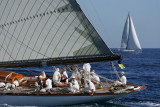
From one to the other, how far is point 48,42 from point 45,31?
87 centimetres

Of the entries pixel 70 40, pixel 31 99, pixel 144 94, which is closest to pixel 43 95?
pixel 31 99

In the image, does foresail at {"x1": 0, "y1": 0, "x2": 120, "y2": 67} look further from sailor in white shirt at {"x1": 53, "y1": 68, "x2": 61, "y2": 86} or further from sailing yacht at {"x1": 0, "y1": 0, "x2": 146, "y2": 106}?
sailor in white shirt at {"x1": 53, "y1": 68, "x2": 61, "y2": 86}

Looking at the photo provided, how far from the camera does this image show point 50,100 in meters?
22.1

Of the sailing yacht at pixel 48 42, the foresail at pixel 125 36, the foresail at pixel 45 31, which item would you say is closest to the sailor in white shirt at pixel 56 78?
the sailing yacht at pixel 48 42

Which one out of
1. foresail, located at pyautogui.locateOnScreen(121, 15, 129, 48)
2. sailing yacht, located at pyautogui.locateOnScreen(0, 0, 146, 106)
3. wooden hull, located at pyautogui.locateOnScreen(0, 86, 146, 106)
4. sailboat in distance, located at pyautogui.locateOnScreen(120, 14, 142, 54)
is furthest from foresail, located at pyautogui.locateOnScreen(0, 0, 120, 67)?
foresail, located at pyautogui.locateOnScreen(121, 15, 129, 48)

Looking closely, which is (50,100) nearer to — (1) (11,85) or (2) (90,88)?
(2) (90,88)

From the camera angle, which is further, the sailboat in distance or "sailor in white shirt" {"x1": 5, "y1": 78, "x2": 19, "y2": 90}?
the sailboat in distance

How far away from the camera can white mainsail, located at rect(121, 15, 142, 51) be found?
3964 inches

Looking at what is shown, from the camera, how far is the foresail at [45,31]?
2053cm

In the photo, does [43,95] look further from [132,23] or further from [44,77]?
[132,23]

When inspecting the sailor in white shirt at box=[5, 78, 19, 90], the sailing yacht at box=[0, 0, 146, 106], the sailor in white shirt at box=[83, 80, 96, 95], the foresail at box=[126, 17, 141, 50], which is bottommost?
the sailor in white shirt at box=[83, 80, 96, 95]

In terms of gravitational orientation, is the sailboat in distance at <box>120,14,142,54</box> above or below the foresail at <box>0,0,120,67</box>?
above

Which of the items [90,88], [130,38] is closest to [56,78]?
[90,88]

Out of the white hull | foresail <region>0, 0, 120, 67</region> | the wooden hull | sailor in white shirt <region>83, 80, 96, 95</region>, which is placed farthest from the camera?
the white hull
